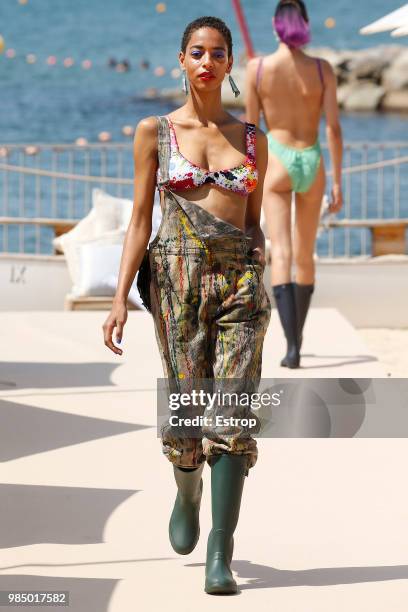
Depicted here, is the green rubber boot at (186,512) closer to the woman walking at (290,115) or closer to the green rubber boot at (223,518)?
the green rubber boot at (223,518)

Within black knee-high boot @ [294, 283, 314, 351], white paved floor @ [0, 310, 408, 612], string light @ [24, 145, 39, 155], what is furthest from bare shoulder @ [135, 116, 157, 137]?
string light @ [24, 145, 39, 155]

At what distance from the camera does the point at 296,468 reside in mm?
6230

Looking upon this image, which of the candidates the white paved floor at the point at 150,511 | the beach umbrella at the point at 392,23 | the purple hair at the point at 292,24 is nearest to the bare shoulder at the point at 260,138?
the white paved floor at the point at 150,511

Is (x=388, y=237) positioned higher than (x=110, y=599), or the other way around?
(x=388, y=237)

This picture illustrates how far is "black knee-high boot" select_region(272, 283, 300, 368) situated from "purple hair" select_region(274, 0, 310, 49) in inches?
54.1

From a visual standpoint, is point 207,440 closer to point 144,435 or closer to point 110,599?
point 110,599

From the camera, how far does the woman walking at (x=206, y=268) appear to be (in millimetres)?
4559

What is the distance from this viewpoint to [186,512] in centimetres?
483

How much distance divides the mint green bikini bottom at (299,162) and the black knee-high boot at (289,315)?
594 mm

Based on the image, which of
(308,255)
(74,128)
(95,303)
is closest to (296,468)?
(308,255)

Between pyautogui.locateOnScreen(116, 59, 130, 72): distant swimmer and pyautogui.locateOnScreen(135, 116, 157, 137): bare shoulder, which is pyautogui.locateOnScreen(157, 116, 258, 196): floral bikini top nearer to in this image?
pyautogui.locateOnScreen(135, 116, 157, 137): bare shoulder

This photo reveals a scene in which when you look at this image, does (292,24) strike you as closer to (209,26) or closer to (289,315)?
(289,315)

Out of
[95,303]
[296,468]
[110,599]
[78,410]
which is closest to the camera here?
[110,599]

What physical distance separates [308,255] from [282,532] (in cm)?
350
